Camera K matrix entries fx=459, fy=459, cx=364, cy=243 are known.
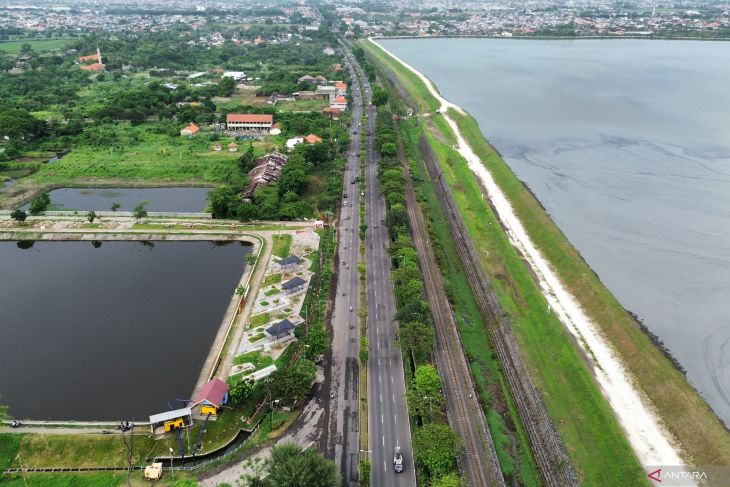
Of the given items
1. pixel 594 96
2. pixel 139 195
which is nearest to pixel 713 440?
pixel 139 195

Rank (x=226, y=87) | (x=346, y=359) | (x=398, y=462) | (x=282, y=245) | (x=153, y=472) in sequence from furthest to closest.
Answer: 1. (x=226, y=87)
2. (x=282, y=245)
3. (x=346, y=359)
4. (x=398, y=462)
5. (x=153, y=472)

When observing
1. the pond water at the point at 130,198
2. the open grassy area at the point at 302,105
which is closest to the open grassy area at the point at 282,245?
the pond water at the point at 130,198

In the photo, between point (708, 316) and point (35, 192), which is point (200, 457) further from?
point (35, 192)

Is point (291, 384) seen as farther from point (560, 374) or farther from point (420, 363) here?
point (560, 374)

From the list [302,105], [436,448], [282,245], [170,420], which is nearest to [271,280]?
[282,245]

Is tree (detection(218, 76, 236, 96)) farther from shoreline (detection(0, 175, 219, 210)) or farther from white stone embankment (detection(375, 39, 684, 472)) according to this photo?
white stone embankment (detection(375, 39, 684, 472))

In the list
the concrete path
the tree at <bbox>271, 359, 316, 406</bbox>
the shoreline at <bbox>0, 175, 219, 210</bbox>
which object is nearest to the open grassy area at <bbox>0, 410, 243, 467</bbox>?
the concrete path
